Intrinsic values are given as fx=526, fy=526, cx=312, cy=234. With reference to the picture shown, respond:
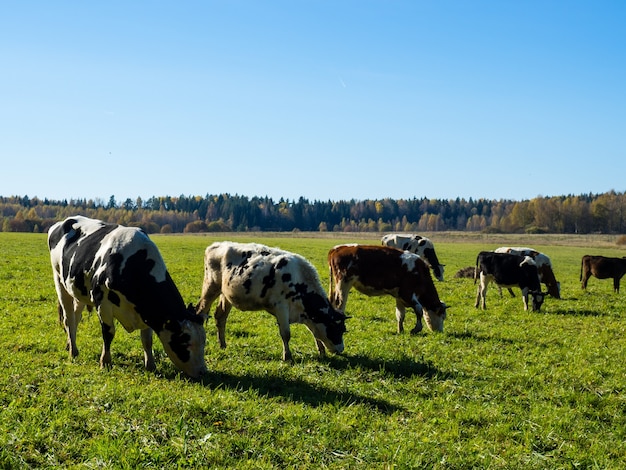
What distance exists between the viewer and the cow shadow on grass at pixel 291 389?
7688 millimetres

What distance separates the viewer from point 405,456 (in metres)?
5.85

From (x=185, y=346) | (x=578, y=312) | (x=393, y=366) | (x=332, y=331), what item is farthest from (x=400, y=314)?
(x=578, y=312)

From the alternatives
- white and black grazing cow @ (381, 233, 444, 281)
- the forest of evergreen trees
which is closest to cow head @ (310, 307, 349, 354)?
white and black grazing cow @ (381, 233, 444, 281)

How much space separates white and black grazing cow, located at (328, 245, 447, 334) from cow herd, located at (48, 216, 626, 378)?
3cm

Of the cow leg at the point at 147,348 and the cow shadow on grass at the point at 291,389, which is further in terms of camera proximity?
the cow leg at the point at 147,348

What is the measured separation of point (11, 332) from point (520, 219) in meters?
145

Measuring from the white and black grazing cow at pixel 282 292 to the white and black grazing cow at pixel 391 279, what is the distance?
3479mm

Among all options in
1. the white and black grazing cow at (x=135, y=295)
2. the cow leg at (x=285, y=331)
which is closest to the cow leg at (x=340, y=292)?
the cow leg at (x=285, y=331)

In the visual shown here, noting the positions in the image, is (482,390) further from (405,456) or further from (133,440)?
(133,440)

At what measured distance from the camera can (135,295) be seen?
8.83 meters

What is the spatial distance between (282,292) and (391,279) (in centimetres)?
435

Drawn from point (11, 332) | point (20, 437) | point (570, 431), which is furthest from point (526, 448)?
point (11, 332)

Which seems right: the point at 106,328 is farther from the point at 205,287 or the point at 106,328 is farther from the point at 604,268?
the point at 604,268

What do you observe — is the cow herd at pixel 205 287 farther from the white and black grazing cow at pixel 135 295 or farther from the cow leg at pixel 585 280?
the cow leg at pixel 585 280
